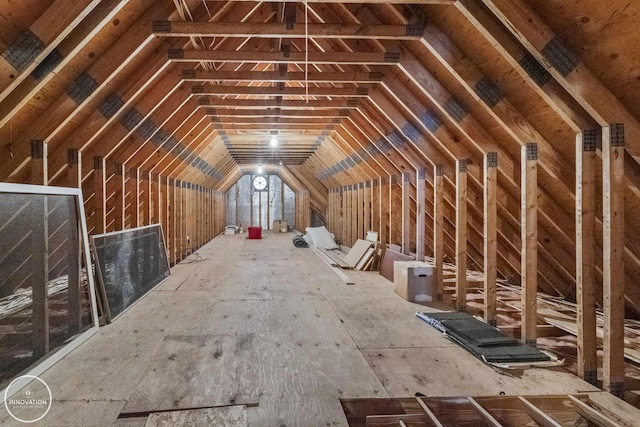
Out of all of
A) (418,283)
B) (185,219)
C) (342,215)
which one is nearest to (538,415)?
(418,283)

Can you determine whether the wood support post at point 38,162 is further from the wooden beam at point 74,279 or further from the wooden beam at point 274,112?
the wooden beam at point 274,112

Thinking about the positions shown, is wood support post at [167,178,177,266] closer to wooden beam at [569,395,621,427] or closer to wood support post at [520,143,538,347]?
wood support post at [520,143,538,347]

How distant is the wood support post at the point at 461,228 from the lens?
12.2ft

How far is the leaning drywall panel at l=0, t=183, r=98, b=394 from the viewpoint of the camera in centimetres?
231

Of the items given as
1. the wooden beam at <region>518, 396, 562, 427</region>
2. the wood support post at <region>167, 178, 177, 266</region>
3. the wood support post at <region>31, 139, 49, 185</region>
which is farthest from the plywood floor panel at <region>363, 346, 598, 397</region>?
the wood support post at <region>167, 178, 177, 266</region>

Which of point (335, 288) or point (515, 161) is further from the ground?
point (515, 161)

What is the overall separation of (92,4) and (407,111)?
320 cm

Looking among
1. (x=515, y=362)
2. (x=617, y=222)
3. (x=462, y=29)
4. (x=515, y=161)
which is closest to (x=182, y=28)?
(x=462, y=29)

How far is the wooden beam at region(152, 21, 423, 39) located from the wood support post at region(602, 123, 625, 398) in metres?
1.74

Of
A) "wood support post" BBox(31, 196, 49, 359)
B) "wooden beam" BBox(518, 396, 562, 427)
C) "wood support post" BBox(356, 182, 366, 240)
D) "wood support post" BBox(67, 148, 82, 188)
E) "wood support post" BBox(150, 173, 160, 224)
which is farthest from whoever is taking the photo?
"wood support post" BBox(356, 182, 366, 240)

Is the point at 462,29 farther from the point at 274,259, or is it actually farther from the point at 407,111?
the point at 274,259

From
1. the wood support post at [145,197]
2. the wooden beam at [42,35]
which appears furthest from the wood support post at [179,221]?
the wooden beam at [42,35]

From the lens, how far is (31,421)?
6.05 ft

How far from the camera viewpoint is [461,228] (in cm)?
379
